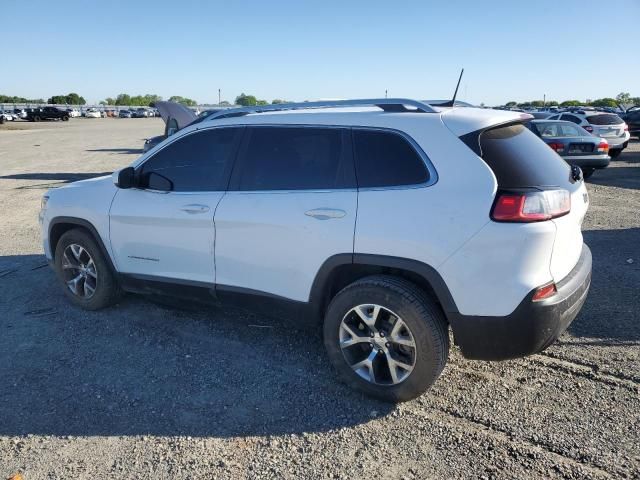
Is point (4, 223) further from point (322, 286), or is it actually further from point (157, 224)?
point (322, 286)

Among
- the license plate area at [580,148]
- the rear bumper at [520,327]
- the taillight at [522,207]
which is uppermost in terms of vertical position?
the taillight at [522,207]

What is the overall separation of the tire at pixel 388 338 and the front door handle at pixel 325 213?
1.45 feet

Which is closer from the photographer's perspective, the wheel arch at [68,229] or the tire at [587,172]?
the wheel arch at [68,229]

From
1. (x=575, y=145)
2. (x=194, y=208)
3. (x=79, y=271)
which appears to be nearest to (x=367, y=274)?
(x=194, y=208)

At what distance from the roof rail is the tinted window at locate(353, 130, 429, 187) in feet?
0.81

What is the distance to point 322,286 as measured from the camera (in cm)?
345

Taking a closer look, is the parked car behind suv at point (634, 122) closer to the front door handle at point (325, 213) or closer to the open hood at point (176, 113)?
the open hood at point (176, 113)

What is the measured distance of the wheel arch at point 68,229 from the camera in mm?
4602

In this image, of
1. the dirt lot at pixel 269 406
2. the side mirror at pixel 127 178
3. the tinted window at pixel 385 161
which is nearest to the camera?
the dirt lot at pixel 269 406

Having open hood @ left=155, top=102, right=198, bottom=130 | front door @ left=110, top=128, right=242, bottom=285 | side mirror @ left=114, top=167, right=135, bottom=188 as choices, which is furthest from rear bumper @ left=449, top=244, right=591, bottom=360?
open hood @ left=155, top=102, right=198, bottom=130

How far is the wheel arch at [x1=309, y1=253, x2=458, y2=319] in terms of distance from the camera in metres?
3.05

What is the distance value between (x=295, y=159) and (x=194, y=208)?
892 mm

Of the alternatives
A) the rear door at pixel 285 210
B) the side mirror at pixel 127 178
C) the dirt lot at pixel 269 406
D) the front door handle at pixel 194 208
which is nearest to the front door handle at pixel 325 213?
the rear door at pixel 285 210

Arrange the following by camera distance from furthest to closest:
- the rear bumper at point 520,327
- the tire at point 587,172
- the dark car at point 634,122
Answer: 1. the dark car at point 634,122
2. the tire at point 587,172
3. the rear bumper at point 520,327
